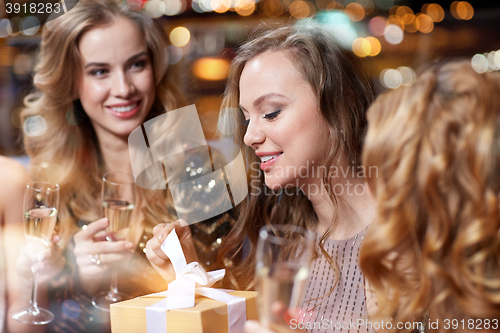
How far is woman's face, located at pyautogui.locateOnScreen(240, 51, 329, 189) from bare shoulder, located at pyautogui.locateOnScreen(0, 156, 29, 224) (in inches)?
31.4

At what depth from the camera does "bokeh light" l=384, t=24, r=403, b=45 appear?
3510 mm

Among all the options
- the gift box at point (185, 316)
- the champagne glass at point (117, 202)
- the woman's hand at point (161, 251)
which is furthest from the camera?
the champagne glass at point (117, 202)

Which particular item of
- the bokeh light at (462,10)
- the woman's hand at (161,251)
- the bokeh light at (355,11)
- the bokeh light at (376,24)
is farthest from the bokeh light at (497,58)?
the woman's hand at (161,251)

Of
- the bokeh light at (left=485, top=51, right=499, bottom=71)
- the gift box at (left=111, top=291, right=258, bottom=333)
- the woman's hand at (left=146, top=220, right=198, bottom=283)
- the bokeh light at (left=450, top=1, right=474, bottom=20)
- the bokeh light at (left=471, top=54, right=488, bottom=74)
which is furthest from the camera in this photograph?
the bokeh light at (left=485, top=51, right=499, bottom=71)

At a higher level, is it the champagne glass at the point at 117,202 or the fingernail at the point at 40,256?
the champagne glass at the point at 117,202

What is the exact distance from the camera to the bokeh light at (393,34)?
351cm

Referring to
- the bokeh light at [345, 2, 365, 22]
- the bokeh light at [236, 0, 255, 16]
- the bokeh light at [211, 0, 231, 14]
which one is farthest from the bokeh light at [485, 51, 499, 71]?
the bokeh light at [211, 0, 231, 14]

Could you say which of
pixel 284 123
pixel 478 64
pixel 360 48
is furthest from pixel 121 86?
pixel 360 48

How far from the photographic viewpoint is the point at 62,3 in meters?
1.50

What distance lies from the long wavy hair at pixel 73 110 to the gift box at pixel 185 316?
56 centimetres

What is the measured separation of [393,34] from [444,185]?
332 cm

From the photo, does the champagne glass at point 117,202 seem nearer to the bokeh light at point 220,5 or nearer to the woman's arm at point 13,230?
the woman's arm at point 13,230

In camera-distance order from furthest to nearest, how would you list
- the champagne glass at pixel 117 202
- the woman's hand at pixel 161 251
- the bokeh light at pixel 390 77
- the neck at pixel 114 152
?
1. the bokeh light at pixel 390 77
2. the neck at pixel 114 152
3. the champagne glass at pixel 117 202
4. the woman's hand at pixel 161 251

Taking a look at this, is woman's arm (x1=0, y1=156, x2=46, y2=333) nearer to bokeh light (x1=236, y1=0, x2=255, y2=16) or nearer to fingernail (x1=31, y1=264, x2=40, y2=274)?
fingernail (x1=31, y1=264, x2=40, y2=274)
